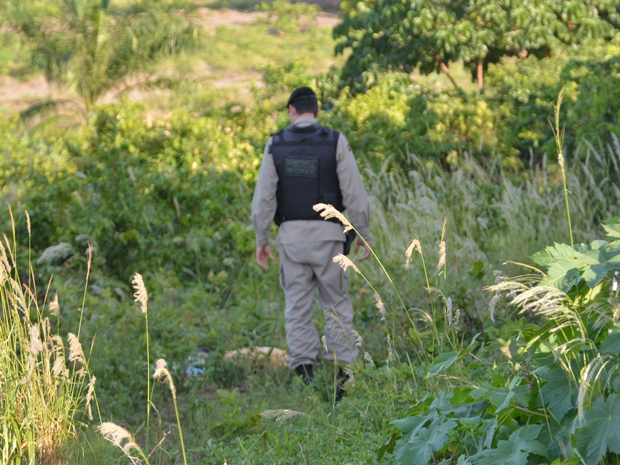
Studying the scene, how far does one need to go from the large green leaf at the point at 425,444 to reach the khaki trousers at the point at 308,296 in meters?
2.56

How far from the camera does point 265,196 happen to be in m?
5.36

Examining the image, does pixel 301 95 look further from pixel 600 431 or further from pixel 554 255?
pixel 600 431

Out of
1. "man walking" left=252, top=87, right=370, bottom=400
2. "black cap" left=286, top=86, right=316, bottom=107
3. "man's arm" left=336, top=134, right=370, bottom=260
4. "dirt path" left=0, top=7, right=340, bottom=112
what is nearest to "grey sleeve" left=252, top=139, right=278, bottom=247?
"man walking" left=252, top=87, right=370, bottom=400

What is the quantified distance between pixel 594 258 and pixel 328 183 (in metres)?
2.80

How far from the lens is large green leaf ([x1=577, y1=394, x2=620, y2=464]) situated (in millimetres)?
2248

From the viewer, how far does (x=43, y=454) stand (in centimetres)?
346

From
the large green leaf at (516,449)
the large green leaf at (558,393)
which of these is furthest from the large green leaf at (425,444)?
the large green leaf at (558,393)

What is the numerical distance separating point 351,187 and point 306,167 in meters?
0.32

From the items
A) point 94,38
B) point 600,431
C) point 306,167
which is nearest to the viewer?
point 600,431

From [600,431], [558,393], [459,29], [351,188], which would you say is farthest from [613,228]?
[459,29]

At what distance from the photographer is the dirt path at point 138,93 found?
85.8 feet

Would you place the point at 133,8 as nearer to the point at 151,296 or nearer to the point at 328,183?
the point at 151,296

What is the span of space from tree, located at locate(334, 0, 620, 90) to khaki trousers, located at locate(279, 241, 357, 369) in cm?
707

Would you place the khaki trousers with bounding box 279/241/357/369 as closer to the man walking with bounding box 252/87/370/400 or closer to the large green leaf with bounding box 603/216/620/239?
the man walking with bounding box 252/87/370/400
